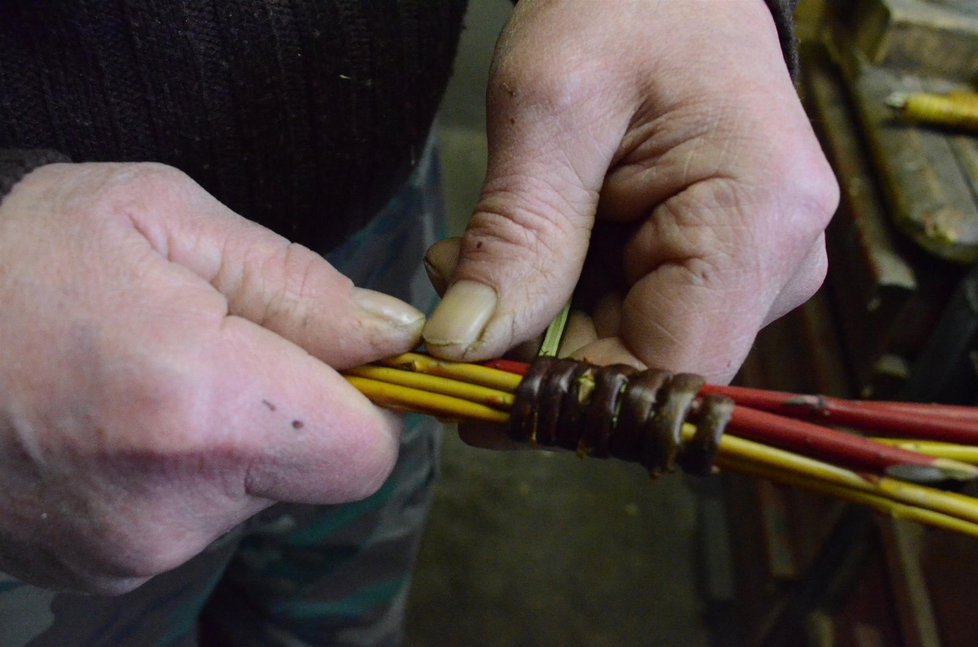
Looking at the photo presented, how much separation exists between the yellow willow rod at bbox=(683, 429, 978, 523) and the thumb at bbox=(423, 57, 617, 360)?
140 millimetres

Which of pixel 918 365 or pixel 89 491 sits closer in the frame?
pixel 89 491

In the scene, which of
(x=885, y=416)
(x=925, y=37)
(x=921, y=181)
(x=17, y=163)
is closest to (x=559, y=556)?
(x=921, y=181)

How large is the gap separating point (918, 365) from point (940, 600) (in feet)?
0.97

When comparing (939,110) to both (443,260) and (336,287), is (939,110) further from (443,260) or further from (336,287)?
(336,287)

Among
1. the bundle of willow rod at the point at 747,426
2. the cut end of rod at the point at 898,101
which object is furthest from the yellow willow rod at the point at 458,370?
the cut end of rod at the point at 898,101

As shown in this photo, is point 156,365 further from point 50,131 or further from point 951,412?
point 951,412

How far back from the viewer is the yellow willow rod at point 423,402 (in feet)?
Answer: 1.48

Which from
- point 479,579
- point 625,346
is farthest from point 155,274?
point 479,579

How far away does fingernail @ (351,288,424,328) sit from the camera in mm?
456

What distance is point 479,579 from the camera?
1516 mm

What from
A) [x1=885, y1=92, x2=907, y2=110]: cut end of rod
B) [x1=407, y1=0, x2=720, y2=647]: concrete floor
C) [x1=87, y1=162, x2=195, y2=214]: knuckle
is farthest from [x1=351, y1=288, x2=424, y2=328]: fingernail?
[x1=407, y1=0, x2=720, y2=647]: concrete floor

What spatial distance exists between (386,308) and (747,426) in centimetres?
21

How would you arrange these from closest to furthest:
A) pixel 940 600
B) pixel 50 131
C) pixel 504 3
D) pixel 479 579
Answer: pixel 50 131
pixel 940 600
pixel 479 579
pixel 504 3

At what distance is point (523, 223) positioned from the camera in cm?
47
